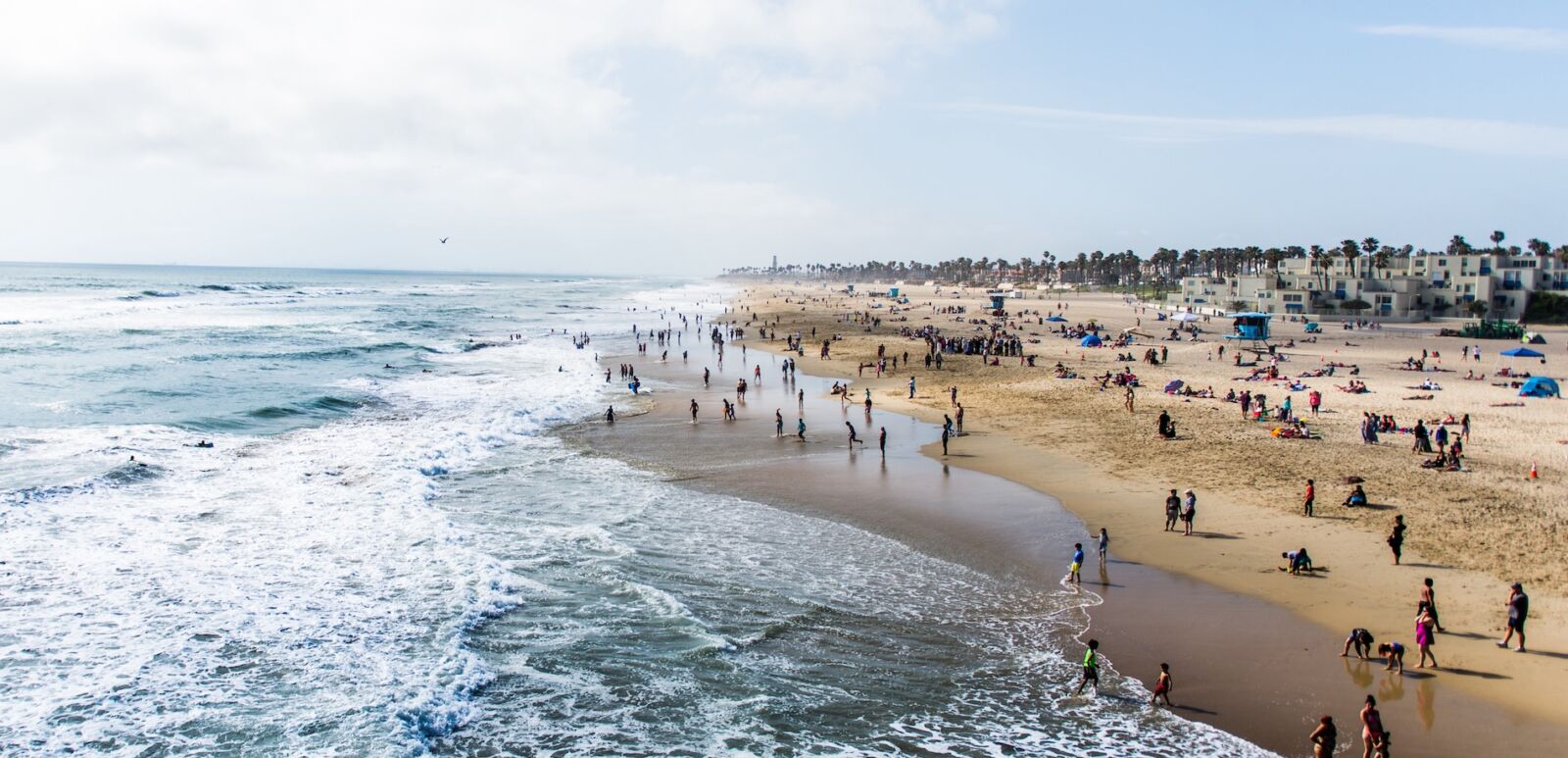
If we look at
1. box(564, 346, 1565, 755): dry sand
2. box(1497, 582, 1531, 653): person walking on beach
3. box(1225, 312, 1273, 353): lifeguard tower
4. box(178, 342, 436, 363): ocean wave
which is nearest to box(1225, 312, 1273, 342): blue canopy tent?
box(1225, 312, 1273, 353): lifeguard tower

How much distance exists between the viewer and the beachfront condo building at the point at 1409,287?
7225 centimetres

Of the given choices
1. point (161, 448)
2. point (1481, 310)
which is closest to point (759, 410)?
point (161, 448)

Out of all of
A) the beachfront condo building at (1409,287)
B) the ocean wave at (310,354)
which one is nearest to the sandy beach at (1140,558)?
the ocean wave at (310,354)

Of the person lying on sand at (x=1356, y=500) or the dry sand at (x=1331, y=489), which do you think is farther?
the person lying on sand at (x=1356, y=500)

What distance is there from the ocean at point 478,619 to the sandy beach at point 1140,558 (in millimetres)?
924

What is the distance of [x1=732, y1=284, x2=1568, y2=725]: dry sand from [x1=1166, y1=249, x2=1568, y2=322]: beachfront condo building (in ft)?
116

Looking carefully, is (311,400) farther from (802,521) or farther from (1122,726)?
(1122,726)

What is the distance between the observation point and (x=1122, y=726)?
443 inches

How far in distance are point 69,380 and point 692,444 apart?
1259 inches

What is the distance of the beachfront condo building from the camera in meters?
72.2

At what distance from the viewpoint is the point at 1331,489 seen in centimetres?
2062

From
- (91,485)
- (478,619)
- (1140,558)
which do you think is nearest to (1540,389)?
(1140,558)

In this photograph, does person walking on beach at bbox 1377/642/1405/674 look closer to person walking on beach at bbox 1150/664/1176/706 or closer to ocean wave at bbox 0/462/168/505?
person walking on beach at bbox 1150/664/1176/706

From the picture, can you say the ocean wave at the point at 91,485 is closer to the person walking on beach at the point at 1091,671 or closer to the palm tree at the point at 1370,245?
the person walking on beach at the point at 1091,671
